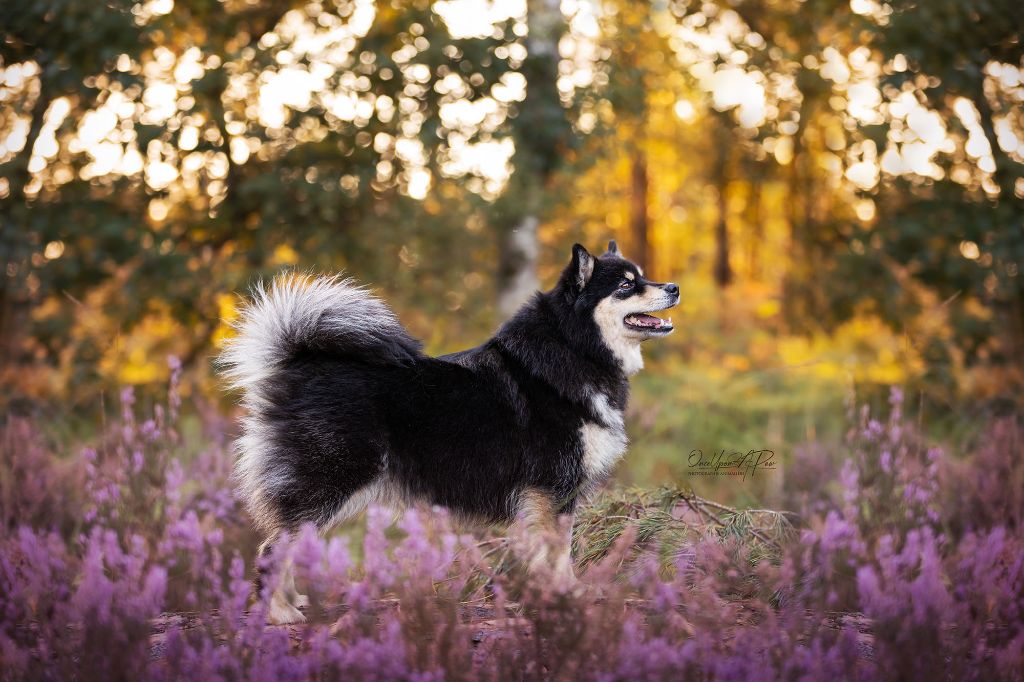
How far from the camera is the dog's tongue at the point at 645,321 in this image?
15.6 feet

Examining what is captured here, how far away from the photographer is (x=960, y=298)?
9797 mm

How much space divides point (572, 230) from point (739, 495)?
558cm

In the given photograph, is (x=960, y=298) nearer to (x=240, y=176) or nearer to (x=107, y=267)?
(x=240, y=176)

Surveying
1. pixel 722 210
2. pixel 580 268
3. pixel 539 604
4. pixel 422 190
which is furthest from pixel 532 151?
pixel 722 210

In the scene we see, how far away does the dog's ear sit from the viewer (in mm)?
4730

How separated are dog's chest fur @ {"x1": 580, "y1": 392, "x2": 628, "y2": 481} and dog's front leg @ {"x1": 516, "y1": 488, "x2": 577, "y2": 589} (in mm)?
287

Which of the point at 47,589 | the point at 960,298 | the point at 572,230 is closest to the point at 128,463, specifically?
the point at 47,589

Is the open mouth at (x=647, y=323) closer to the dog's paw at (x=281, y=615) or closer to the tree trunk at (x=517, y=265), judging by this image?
the dog's paw at (x=281, y=615)

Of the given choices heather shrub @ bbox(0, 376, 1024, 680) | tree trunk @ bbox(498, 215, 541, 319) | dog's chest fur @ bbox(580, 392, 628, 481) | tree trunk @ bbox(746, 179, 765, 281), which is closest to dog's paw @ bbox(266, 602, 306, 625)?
heather shrub @ bbox(0, 376, 1024, 680)

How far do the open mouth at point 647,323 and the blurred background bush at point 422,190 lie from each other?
3193mm

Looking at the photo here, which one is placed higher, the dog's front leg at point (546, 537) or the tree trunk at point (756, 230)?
the tree trunk at point (756, 230)

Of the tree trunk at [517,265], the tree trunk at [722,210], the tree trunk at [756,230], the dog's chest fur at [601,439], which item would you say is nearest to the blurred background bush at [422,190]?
the tree trunk at [517,265]

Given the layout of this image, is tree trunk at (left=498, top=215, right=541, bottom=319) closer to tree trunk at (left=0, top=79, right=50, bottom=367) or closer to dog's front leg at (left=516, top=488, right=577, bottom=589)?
tree trunk at (left=0, top=79, right=50, bottom=367)

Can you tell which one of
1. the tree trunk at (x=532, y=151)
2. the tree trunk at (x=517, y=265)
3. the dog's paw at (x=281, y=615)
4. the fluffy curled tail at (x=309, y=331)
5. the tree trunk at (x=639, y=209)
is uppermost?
the tree trunk at (x=639, y=209)
